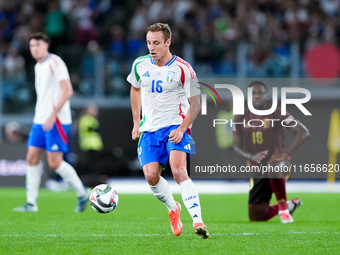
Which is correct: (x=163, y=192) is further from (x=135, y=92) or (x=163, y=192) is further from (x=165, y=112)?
(x=135, y=92)

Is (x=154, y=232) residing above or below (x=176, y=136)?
below

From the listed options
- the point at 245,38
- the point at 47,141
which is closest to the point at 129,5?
the point at 245,38

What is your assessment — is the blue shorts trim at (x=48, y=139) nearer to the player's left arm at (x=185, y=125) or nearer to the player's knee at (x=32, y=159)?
the player's knee at (x=32, y=159)

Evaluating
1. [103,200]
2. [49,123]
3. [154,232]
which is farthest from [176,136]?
[49,123]

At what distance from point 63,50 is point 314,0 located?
27.1 ft

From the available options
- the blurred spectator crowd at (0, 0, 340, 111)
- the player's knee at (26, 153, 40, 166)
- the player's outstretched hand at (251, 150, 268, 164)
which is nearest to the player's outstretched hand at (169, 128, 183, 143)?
the player's outstretched hand at (251, 150, 268, 164)

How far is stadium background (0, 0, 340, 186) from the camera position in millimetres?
16641

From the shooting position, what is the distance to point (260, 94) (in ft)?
27.0

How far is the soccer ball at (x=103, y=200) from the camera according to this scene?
6.56 metres

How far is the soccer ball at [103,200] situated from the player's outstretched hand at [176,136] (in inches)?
44.4

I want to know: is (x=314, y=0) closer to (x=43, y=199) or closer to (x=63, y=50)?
(x=63, y=50)

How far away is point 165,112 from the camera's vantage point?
20.4 ft

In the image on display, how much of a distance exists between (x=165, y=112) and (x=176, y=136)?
36cm

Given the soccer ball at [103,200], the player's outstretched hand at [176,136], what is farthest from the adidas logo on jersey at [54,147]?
the player's outstretched hand at [176,136]
